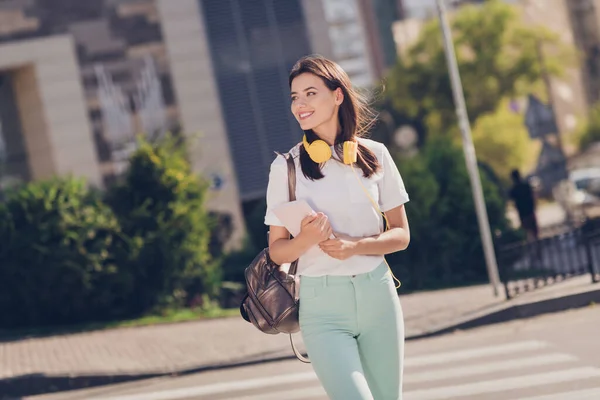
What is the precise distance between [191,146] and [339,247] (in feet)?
54.6

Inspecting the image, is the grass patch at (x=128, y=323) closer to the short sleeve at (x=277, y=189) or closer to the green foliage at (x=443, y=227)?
the green foliage at (x=443, y=227)

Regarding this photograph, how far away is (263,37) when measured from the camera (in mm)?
31141

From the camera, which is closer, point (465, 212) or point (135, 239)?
point (135, 239)

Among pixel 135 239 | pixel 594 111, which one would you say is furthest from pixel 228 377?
pixel 594 111

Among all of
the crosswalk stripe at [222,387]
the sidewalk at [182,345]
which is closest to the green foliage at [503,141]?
the sidewalk at [182,345]

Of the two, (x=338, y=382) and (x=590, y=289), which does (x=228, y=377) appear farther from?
(x=338, y=382)

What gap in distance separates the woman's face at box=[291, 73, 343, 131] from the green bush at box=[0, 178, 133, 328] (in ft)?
39.0

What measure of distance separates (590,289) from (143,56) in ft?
60.1

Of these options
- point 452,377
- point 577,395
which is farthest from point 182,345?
point 577,395

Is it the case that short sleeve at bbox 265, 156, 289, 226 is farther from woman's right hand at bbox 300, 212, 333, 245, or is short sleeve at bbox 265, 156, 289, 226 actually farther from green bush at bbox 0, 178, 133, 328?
green bush at bbox 0, 178, 133, 328

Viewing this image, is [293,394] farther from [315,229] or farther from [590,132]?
[590,132]

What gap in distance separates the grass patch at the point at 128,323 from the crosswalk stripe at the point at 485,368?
642 cm

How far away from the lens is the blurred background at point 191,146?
16.3m

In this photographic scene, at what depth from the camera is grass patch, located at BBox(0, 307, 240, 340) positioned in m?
15.4
